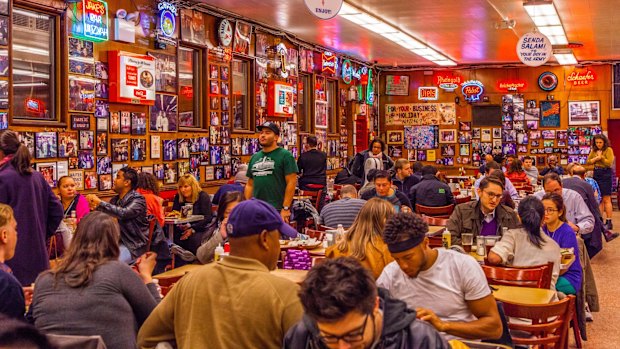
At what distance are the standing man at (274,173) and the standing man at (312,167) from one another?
4513mm

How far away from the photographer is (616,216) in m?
18.1

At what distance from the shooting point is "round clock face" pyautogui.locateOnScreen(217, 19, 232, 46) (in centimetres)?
1275

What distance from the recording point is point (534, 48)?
44.1 ft

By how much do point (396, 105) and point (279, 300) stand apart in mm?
19616

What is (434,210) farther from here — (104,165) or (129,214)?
(104,165)

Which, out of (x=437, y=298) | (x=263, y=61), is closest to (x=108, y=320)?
(x=437, y=298)

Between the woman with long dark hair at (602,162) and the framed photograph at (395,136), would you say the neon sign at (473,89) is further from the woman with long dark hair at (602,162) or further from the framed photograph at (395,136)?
the woman with long dark hair at (602,162)

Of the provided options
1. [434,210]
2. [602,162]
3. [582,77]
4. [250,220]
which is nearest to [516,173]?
[602,162]

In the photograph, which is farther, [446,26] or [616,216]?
[616,216]

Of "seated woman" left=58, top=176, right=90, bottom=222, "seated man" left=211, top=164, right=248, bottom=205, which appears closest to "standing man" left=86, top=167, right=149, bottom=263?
"seated woman" left=58, top=176, right=90, bottom=222

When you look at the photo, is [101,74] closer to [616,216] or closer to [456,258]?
[456,258]

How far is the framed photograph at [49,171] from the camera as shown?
29.2ft

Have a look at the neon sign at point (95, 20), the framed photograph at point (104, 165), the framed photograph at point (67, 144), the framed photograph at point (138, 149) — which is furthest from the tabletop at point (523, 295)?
the framed photograph at point (138, 149)

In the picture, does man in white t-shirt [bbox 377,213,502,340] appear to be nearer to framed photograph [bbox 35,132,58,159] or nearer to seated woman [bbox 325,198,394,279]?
seated woman [bbox 325,198,394,279]
